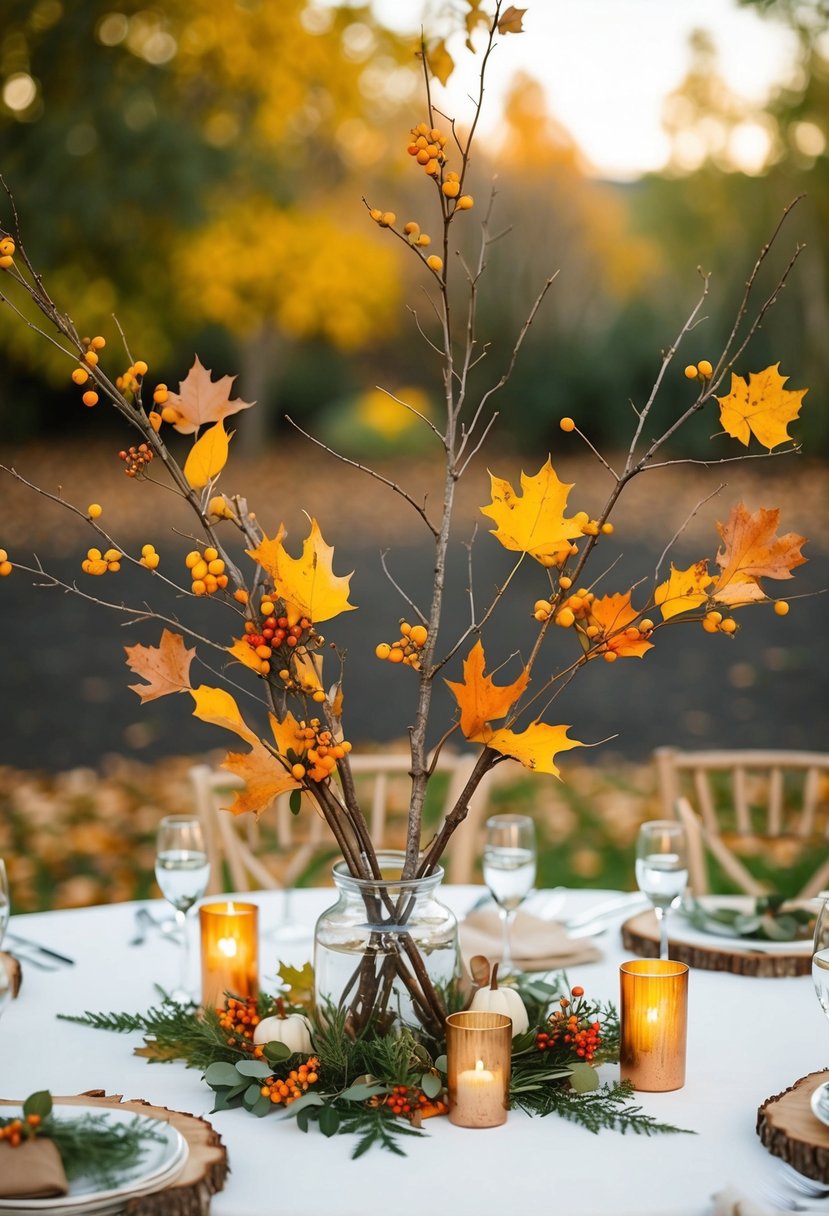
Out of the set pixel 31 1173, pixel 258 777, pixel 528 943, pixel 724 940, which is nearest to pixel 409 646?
pixel 258 777

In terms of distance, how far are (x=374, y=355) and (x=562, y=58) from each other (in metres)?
8.95

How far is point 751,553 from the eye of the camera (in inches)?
59.1

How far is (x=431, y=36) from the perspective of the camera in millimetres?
1623

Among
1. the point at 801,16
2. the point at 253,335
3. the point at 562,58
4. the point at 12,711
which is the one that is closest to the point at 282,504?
the point at 253,335

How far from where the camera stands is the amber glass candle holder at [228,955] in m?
1.86

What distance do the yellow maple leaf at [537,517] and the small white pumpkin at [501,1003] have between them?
51cm

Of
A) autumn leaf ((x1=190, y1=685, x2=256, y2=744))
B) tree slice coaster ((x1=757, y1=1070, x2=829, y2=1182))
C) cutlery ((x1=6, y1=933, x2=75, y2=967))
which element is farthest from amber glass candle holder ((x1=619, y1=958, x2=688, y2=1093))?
cutlery ((x1=6, y1=933, x2=75, y2=967))

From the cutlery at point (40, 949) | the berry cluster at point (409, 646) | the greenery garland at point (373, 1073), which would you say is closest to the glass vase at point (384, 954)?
the greenery garland at point (373, 1073)

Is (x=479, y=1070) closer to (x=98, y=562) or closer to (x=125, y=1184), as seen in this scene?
(x=125, y=1184)

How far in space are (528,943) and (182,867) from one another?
57cm

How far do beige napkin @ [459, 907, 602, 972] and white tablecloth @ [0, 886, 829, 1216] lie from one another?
44 millimetres

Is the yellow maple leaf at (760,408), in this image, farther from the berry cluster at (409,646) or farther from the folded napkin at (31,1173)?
the folded napkin at (31,1173)

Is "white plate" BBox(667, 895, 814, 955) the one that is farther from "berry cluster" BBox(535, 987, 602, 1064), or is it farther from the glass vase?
the glass vase

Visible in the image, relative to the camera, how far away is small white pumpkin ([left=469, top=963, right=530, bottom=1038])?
1627 millimetres
